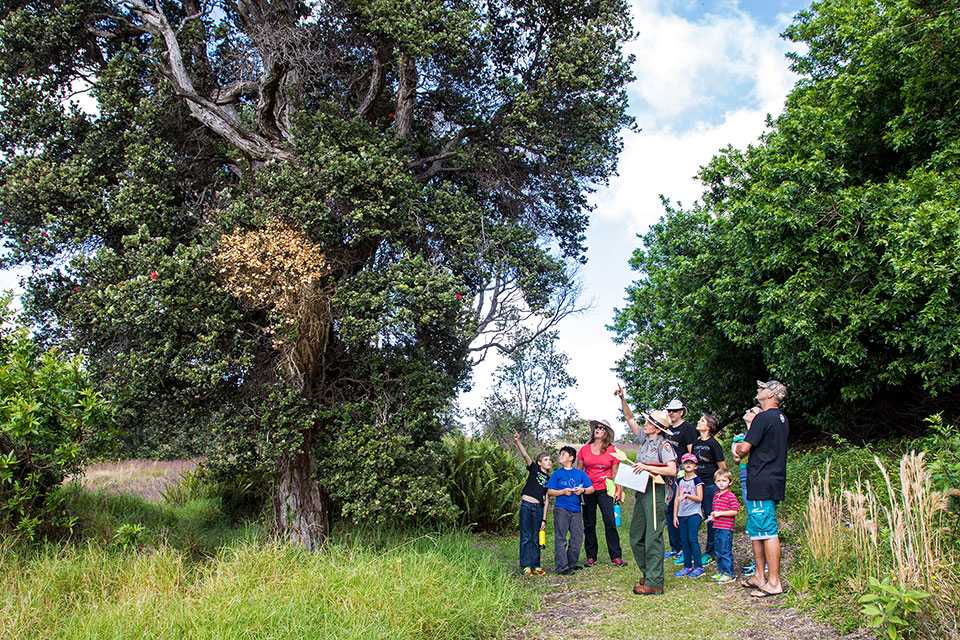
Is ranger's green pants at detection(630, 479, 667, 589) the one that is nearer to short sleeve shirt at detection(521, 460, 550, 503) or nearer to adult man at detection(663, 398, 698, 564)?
adult man at detection(663, 398, 698, 564)

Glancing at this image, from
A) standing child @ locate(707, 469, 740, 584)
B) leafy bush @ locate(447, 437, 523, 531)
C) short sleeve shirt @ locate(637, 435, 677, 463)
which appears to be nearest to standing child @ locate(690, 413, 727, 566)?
standing child @ locate(707, 469, 740, 584)

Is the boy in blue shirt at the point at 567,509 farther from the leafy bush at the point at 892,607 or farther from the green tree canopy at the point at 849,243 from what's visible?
the green tree canopy at the point at 849,243

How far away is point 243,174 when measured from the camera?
10109 millimetres

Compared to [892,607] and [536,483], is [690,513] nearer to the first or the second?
[536,483]

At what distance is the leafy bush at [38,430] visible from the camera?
6738mm

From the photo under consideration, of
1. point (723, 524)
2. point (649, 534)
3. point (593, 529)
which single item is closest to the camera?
point (649, 534)

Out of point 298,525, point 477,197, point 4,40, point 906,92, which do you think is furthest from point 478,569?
point 4,40

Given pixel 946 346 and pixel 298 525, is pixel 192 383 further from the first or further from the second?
pixel 946 346

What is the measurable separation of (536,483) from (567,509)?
0.50 meters

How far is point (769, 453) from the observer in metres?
5.96

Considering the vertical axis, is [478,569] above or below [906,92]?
below

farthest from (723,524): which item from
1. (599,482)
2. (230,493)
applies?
(230,493)

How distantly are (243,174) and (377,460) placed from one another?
510 cm

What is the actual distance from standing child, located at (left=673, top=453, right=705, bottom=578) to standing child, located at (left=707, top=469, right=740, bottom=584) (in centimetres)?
21
